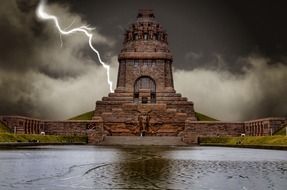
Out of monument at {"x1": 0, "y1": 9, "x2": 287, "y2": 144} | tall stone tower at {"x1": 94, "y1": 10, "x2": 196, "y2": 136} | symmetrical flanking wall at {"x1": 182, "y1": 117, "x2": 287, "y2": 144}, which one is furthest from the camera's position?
tall stone tower at {"x1": 94, "y1": 10, "x2": 196, "y2": 136}

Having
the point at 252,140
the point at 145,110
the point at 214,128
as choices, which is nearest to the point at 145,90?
the point at 145,110

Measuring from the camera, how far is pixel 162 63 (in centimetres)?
9119

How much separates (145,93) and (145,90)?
575mm

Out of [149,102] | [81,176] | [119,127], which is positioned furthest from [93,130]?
[81,176]

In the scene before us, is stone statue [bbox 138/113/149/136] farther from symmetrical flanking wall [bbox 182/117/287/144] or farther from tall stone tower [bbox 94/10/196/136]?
symmetrical flanking wall [bbox 182/117/287/144]

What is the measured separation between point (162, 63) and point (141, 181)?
7745cm

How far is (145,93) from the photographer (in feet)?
289

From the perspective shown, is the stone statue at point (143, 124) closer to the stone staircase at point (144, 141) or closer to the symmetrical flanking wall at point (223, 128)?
the symmetrical flanking wall at point (223, 128)

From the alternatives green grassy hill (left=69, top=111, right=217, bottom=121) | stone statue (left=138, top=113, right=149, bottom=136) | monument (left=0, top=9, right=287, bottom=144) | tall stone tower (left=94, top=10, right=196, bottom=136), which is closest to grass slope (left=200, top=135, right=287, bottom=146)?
monument (left=0, top=9, right=287, bottom=144)

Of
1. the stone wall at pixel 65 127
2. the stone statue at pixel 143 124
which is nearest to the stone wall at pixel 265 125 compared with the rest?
the stone statue at pixel 143 124

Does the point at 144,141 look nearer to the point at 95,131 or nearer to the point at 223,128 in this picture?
the point at 95,131

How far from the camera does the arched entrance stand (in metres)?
87.5

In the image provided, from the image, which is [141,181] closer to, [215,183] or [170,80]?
[215,183]

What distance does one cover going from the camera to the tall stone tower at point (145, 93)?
251ft
